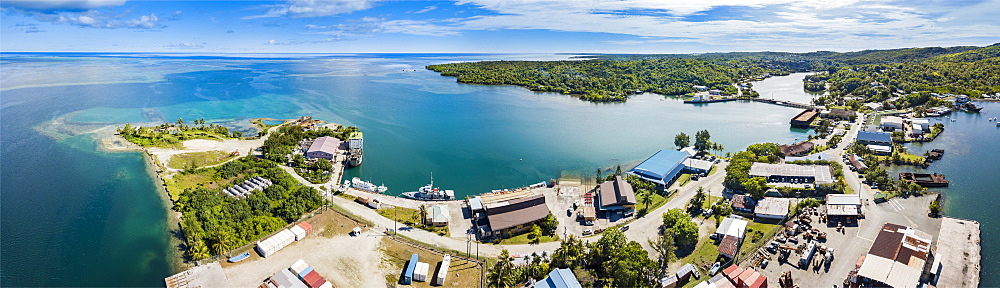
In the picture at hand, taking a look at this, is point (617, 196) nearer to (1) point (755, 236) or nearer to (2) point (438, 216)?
(1) point (755, 236)

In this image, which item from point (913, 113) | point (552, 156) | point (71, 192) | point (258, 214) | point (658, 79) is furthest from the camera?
point (658, 79)

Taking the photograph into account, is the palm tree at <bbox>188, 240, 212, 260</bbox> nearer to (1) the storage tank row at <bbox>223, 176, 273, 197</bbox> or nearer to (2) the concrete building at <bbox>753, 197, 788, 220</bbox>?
(1) the storage tank row at <bbox>223, 176, 273, 197</bbox>

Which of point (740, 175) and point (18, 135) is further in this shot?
point (18, 135)

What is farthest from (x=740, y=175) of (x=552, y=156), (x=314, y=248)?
(x=314, y=248)

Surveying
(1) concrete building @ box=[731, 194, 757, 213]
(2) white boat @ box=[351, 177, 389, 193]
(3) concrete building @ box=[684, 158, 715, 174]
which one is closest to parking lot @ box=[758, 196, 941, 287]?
(1) concrete building @ box=[731, 194, 757, 213]

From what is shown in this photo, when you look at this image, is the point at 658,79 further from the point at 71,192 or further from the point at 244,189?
the point at 71,192

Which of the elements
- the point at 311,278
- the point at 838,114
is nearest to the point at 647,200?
the point at 311,278
